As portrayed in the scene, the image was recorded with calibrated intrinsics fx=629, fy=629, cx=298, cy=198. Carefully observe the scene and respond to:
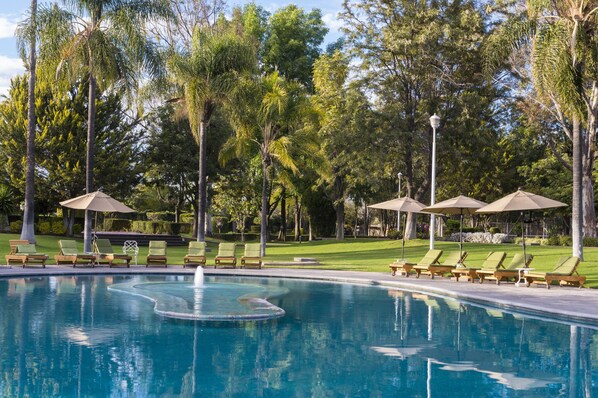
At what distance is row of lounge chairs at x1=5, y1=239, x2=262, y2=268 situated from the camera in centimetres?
2294

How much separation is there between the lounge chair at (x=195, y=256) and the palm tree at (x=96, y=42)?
4.44 meters

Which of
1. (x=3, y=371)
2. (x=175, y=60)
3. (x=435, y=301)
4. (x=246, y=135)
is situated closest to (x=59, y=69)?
(x=175, y=60)

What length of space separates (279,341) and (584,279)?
448 inches

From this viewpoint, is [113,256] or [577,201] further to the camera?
[113,256]

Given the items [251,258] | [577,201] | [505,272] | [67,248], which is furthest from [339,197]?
[505,272]

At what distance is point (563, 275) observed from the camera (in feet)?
59.6

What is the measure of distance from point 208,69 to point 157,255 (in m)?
8.62

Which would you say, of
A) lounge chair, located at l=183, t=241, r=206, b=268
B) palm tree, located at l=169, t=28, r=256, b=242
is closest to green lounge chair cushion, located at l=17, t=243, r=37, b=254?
lounge chair, located at l=183, t=241, r=206, b=268

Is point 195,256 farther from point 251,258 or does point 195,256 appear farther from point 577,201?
point 577,201

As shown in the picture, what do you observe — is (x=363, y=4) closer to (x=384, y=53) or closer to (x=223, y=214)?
(x=384, y=53)

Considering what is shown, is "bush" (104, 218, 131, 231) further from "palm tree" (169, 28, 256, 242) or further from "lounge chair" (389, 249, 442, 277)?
"lounge chair" (389, 249, 442, 277)

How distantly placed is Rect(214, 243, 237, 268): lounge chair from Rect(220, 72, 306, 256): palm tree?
14.9 feet

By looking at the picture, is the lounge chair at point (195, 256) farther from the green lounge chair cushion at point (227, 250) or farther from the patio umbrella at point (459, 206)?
the patio umbrella at point (459, 206)

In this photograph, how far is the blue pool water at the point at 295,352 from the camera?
7703mm
